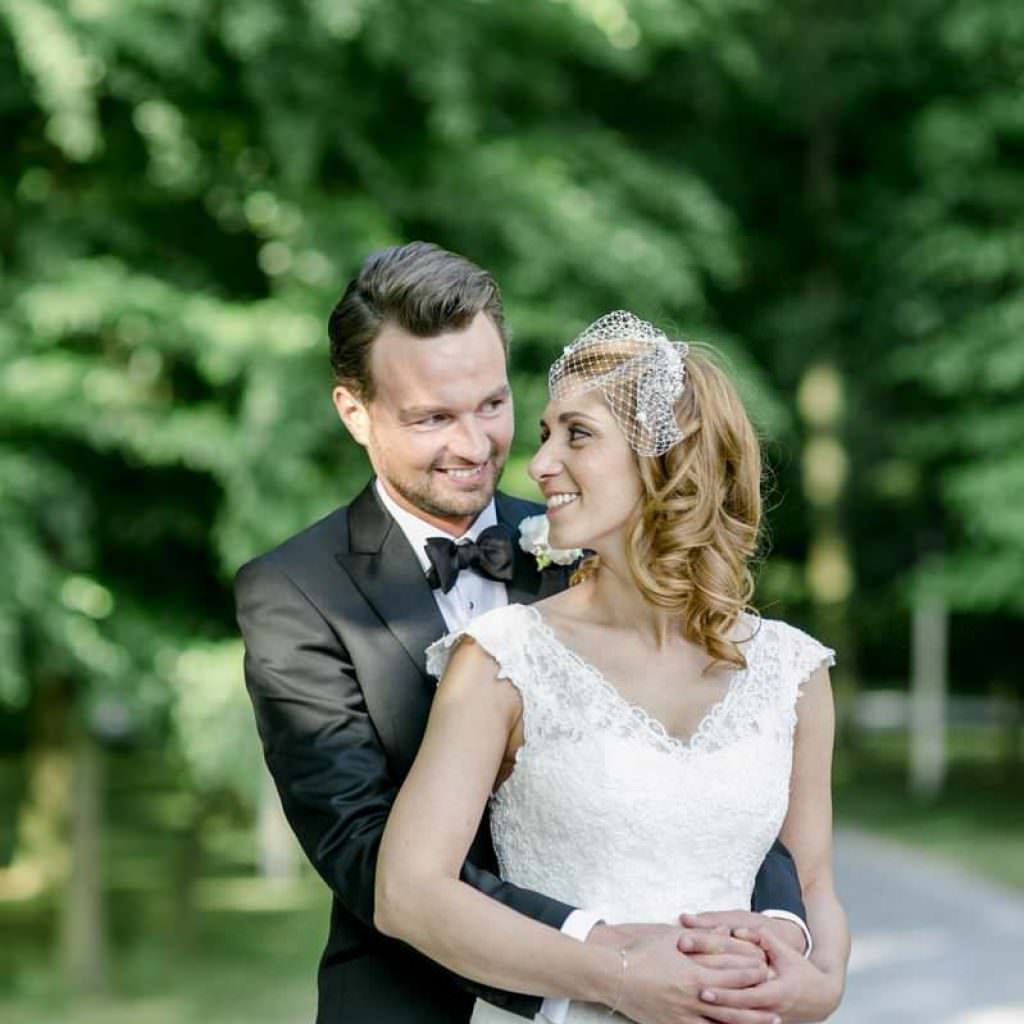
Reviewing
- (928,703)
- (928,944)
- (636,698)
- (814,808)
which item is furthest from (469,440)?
(928,703)

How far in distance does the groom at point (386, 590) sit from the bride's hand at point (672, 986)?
26 centimetres

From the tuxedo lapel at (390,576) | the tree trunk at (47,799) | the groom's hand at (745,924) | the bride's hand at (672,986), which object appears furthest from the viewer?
the tree trunk at (47,799)

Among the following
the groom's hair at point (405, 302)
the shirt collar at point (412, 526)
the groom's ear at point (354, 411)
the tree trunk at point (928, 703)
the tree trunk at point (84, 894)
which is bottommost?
the tree trunk at point (84, 894)

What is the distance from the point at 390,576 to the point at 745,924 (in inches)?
33.3

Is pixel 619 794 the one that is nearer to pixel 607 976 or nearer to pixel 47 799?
pixel 607 976

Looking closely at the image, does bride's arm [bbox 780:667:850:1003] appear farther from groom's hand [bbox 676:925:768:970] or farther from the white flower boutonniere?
the white flower boutonniere

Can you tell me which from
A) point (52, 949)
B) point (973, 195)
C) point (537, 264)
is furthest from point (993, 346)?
point (52, 949)

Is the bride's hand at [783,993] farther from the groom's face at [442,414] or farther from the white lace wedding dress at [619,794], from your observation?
the groom's face at [442,414]

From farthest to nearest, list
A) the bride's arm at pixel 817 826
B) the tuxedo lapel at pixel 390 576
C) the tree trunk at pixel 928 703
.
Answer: the tree trunk at pixel 928 703 < the tuxedo lapel at pixel 390 576 < the bride's arm at pixel 817 826

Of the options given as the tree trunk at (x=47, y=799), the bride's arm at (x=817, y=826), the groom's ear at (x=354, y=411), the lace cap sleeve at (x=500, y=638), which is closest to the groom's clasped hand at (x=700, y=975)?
the bride's arm at (x=817, y=826)

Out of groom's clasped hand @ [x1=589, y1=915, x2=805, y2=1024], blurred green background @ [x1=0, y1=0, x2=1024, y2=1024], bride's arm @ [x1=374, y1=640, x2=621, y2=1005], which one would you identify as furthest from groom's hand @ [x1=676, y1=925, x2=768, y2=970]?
blurred green background @ [x1=0, y1=0, x2=1024, y2=1024]

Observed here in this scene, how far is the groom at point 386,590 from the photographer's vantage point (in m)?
3.06

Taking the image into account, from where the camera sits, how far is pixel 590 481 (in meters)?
2.93

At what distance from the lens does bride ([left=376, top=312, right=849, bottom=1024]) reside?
2.85m
